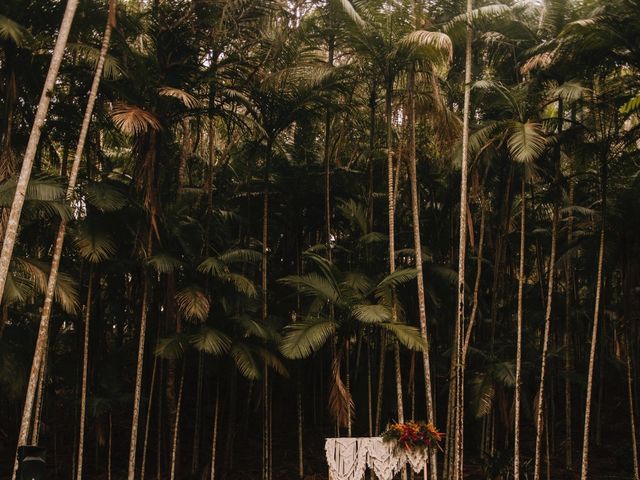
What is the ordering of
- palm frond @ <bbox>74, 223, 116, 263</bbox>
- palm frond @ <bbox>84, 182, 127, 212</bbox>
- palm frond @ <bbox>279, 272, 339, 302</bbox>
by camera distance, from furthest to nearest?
1. palm frond @ <bbox>279, 272, 339, 302</bbox>
2. palm frond @ <bbox>74, 223, 116, 263</bbox>
3. palm frond @ <bbox>84, 182, 127, 212</bbox>

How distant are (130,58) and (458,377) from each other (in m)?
6.93

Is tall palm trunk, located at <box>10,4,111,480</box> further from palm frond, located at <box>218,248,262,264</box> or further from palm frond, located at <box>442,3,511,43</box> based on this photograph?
palm frond, located at <box>442,3,511,43</box>

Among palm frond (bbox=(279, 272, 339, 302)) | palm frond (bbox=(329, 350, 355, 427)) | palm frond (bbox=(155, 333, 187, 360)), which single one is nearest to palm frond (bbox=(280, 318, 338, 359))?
palm frond (bbox=(279, 272, 339, 302))

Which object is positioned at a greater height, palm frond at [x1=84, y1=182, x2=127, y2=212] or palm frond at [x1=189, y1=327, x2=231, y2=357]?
palm frond at [x1=84, y1=182, x2=127, y2=212]

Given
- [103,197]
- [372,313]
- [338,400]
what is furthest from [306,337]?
[103,197]

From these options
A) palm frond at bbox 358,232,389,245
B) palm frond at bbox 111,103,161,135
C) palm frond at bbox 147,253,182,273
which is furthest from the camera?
palm frond at bbox 358,232,389,245

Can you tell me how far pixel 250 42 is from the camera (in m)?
11.4

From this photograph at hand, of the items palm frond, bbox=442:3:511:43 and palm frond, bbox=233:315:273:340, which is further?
palm frond, bbox=233:315:273:340

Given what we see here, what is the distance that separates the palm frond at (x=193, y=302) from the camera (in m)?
10.3

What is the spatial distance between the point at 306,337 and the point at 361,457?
97.7 inches

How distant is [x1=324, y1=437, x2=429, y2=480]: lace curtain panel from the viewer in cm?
795

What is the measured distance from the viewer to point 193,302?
34.1 feet

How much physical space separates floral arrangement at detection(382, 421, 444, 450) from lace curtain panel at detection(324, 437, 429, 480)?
8 centimetres

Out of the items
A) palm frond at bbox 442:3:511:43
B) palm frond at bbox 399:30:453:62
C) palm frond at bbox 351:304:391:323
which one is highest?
palm frond at bbox 442:3:511:43
